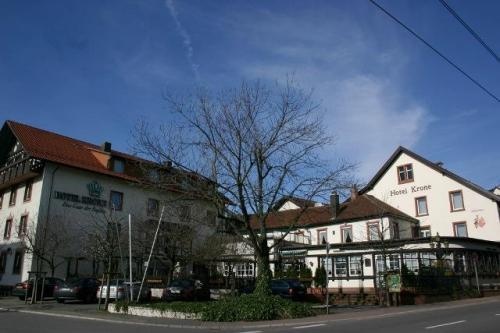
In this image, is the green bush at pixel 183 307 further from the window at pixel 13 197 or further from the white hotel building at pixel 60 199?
the window at pixel 13 197

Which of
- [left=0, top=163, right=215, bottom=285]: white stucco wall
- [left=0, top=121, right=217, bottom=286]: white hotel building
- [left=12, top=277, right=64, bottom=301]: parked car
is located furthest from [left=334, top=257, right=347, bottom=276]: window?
[left=12, top=277, right=64, bottom=301]: parked car

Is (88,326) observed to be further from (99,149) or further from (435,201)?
(435,201)

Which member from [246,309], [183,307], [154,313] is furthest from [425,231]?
[154,313]

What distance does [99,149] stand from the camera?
44688 mm

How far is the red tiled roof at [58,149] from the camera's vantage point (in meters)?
38.1

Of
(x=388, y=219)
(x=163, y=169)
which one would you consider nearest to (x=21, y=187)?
(x=163, y=169)

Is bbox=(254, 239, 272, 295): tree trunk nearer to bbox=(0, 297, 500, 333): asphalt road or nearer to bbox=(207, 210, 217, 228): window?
bbox=(0, 297, 500, 333): asphalt road

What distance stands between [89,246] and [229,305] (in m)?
22.5

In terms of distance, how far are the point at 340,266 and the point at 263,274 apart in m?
19.6

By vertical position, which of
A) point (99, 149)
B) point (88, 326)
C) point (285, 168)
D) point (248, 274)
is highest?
point (99, 149)

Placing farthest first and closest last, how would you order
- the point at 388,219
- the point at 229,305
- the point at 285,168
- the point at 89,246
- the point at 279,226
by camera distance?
the point at 279,226 < the point at 388,219 < the point at 89,246 < the point at 285,168 < the point at 229,305

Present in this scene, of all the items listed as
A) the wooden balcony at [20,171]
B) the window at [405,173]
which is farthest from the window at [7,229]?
the window at [405,173]

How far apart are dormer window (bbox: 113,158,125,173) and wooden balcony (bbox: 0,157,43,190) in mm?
7157

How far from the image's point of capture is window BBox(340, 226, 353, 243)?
45.3 meters
